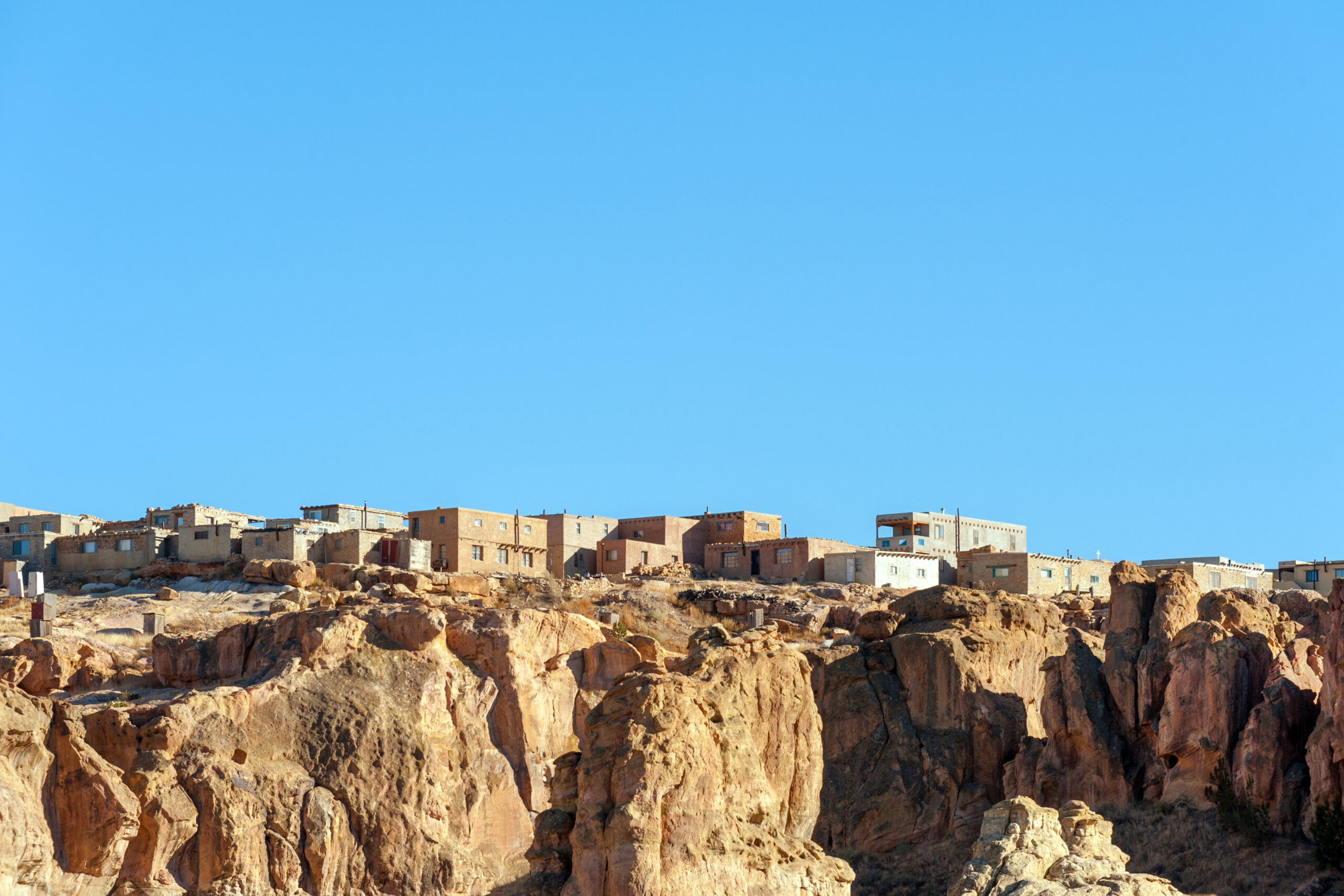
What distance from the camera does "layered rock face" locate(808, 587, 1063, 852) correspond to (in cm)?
5538

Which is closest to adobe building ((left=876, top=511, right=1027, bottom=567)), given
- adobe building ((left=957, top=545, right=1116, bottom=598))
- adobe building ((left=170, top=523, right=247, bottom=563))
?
adobe building ((left=957, top=545, right=1116, bottom=598))

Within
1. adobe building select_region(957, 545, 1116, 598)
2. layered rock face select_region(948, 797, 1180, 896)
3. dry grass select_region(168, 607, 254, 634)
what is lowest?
layered rock face select_region(948, 797, 1180, 896)

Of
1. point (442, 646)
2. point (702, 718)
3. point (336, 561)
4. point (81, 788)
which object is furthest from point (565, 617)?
point (336, 561)

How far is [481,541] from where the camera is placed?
8712 cm

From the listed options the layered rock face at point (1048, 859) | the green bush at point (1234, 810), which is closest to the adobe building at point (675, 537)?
the green bush at point (1234, 810)

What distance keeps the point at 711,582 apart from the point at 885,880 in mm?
37231

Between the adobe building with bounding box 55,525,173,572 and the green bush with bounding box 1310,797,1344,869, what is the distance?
4969 cm

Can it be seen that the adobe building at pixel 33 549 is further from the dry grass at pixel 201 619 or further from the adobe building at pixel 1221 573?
the adobe building at pixel 1221 573

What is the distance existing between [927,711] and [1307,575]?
48.9 metres

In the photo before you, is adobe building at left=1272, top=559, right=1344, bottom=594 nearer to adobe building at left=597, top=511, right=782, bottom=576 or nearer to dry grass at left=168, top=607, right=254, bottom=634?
adobe building at left=597, top=511, right=782, bottom=576

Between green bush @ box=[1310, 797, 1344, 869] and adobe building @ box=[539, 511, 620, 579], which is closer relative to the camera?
green bush @ box=[1310, 797, 1344, 869]

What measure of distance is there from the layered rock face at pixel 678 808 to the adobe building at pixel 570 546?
2051 inches

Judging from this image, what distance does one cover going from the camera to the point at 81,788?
136ft

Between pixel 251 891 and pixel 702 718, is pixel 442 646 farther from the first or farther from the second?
pixel 702 718
